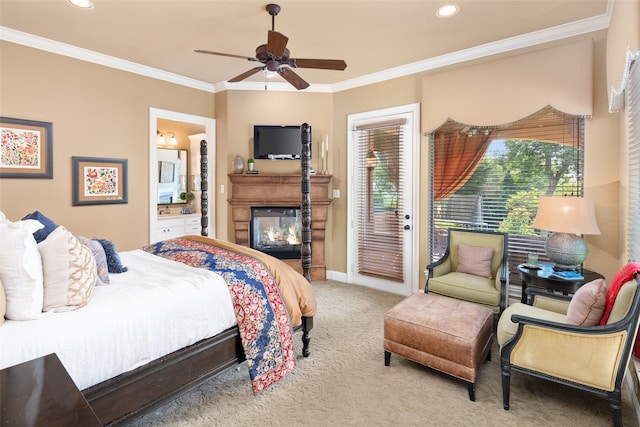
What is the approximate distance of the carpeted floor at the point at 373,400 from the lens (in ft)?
6.45

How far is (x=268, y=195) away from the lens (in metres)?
4.71

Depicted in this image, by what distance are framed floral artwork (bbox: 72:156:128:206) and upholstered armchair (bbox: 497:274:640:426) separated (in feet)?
13.8

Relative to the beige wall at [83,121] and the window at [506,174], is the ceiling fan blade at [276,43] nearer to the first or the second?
the window at [506,174]

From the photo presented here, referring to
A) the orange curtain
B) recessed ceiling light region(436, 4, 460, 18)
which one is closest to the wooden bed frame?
the orange curtain

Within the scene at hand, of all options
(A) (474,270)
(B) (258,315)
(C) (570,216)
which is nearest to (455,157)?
(A) (474,270)

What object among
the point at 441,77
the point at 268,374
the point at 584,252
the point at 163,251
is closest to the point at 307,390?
the point at 268,374

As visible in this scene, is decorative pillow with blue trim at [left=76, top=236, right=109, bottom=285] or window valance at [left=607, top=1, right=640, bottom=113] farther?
decorative pillow with blue trim at [left=76, top=236, right=109, bottom=285]

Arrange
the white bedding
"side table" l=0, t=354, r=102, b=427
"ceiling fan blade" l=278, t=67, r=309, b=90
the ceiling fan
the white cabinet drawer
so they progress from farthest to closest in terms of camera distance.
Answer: the white cabinet drawer < "ceiling fan blade" l=278, t=67, r=309, b=90 < the ceiling fan < the white bedding < "side table" l=0, t=354, r=102, b=427

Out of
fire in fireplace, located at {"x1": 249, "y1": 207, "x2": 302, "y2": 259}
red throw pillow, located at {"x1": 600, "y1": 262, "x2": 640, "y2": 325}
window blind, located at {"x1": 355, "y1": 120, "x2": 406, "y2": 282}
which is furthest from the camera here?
fire in fireplace, located at {"x1": 249, "y1": 207, "x2": 302, "y2": 259}

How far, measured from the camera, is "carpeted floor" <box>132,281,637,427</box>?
1966 millimetres

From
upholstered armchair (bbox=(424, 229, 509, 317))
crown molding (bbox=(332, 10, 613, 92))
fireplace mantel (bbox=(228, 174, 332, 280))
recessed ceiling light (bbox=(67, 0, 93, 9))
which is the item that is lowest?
upholstered armchair (bbox=(424, 229, 509, 317))

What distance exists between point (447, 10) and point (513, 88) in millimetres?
1055

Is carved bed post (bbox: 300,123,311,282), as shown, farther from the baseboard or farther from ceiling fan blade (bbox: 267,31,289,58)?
the baseboard

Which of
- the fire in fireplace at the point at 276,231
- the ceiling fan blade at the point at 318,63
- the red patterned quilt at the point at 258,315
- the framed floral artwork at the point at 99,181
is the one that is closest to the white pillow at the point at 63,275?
the red patterned quilt at the point at 258,315
